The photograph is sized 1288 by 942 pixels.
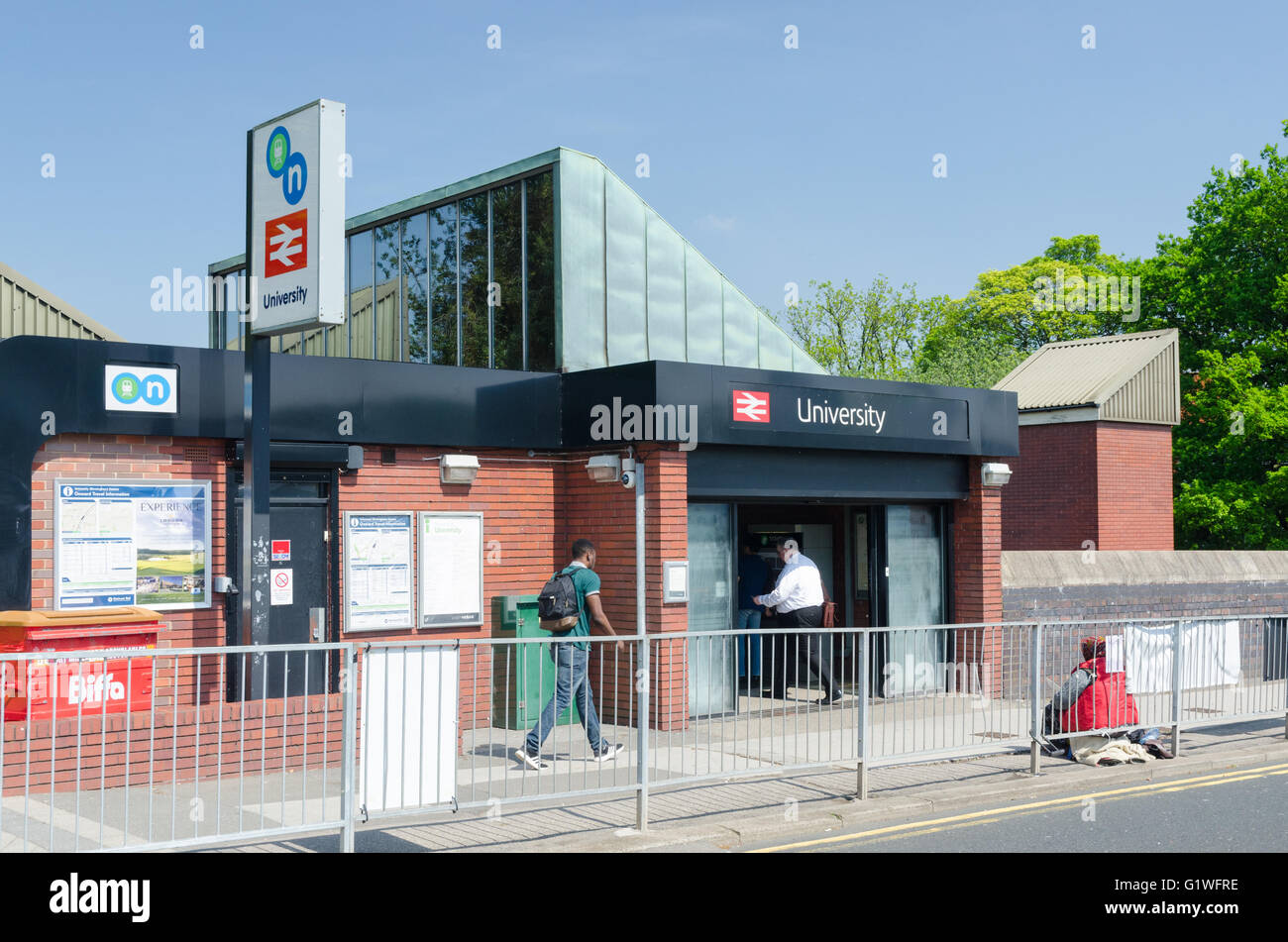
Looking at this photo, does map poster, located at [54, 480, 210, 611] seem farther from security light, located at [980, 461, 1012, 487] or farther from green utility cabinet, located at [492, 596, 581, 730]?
security light, located at [980, 461, 1012, 487]

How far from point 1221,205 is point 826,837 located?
3149 centimetres

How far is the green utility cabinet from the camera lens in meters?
7.88

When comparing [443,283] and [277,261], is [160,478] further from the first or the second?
[443,283]

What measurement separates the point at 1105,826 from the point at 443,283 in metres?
10.3

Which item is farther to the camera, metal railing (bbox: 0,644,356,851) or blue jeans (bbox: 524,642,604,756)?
blue jeans (bbox: 524,642,604,756)

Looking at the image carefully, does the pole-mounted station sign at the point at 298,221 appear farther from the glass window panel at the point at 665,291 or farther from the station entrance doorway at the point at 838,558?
the glass window panel at the point at 665,291

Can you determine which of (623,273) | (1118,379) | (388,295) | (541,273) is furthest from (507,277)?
(1118,379)

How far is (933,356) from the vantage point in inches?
2077

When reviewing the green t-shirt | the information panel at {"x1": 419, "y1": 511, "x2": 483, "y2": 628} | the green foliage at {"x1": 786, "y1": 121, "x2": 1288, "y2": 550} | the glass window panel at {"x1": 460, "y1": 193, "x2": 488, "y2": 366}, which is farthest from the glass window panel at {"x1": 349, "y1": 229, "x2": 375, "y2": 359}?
the green foliage at {"x1": 786, "y1": 121, "x2": 1288, "y2": 550}

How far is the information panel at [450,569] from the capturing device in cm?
1225

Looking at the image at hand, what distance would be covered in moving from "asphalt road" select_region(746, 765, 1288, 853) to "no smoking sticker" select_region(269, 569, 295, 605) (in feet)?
18.2

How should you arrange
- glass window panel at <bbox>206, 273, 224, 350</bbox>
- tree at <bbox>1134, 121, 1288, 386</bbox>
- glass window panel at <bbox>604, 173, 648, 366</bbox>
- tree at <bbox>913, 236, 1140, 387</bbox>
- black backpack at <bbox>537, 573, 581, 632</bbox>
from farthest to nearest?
tree at <bbox>913, 236, 1140, 387</bbox>
tree at <bbox>1134, 121, 1288, 386</bbox>
glass window panel at <bbox>206, 273, 224, 350</bbox>
glass window panel at <bbox>604, 173, 648, 366</bbox>
black backpack at <bbox>537, 573, 581, 632</bbox>
